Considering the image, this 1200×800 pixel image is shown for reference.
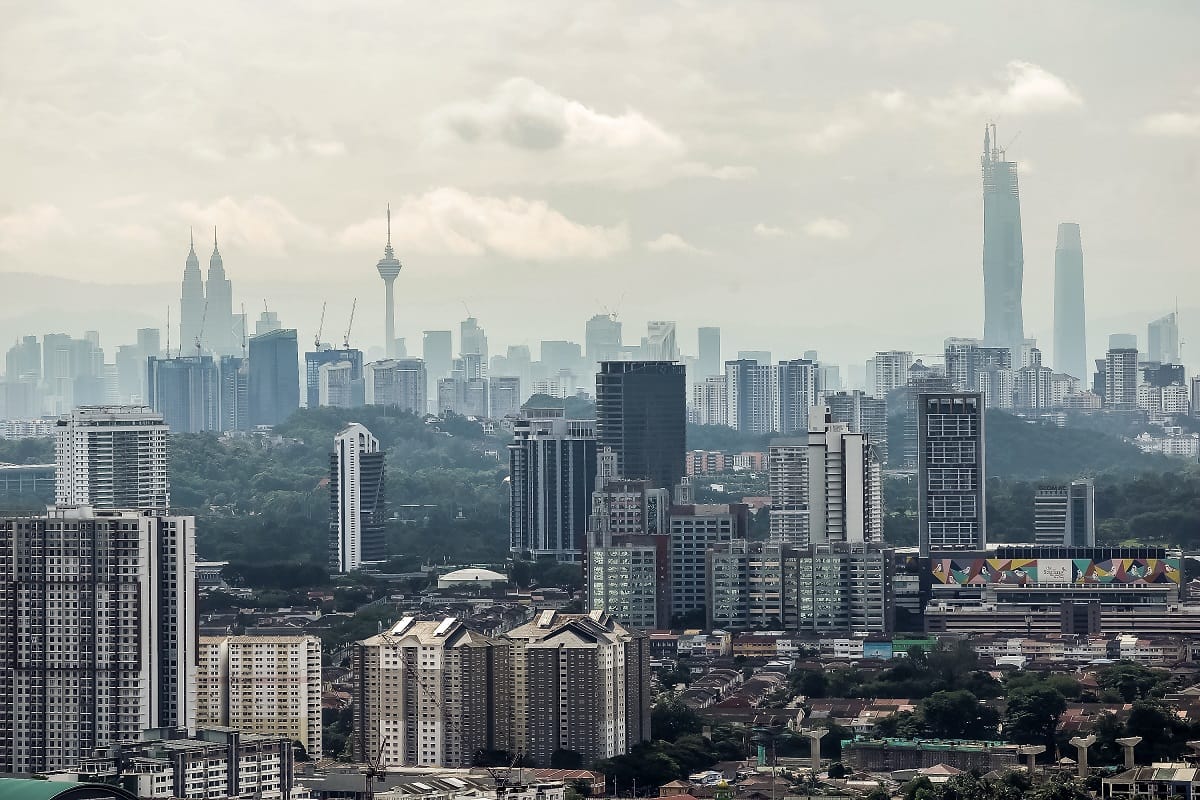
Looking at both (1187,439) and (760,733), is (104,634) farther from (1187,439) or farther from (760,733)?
(1187,439)

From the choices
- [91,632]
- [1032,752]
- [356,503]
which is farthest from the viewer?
[356,503]

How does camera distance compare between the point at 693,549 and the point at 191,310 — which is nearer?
the point at 693,549

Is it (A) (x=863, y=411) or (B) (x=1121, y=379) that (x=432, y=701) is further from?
(B) (x=1121, y=379)

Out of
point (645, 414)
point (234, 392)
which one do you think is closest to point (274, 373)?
point (234, 392)

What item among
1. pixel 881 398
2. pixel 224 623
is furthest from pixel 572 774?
pixel 881 398

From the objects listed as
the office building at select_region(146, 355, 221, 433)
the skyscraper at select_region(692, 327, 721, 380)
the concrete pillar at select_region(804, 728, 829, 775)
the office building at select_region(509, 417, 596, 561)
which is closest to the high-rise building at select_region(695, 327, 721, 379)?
the skyscraper at select_region(692, 327, 721, 380)

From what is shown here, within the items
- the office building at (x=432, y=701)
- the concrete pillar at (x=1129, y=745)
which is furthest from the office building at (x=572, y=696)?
the concrete pillar at (x=1129, y=745)
